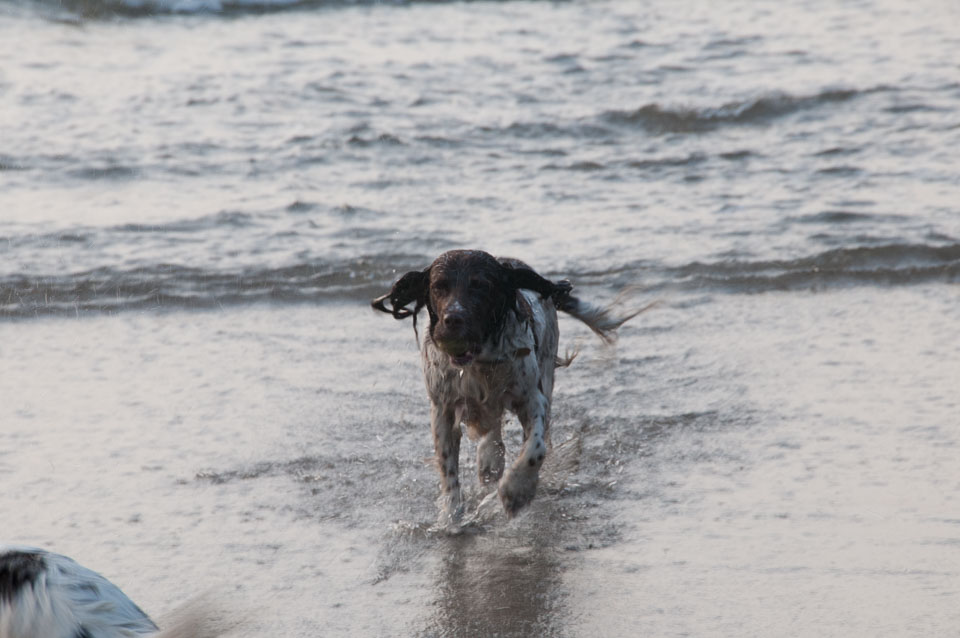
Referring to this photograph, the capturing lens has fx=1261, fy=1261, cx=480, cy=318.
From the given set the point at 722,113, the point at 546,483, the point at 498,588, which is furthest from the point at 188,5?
the point at 498,588

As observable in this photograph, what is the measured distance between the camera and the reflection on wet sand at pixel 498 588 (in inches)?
168

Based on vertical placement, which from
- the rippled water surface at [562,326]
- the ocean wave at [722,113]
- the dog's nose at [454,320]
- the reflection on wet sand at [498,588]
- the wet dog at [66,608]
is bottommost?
the reflection on wet sand at [498,588]

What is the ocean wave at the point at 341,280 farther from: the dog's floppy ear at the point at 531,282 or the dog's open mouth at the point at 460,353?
the dog's open mouth at the point at 460,353

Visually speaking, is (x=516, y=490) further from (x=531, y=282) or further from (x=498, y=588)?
(x=531, y=282)

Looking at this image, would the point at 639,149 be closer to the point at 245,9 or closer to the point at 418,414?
the point at 418,414

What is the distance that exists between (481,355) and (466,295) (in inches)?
11.2

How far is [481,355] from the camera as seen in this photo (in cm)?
507

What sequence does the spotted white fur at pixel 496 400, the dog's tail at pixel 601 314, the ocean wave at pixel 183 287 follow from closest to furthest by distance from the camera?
1. the spotted white fur at pixel 496 400
2. the dog's tail at pixel 601 314
3. the ocean wave at pixel 183 287

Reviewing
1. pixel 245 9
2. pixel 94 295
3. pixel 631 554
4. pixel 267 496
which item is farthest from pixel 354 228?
pixel 245 9

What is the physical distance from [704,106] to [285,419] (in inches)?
331

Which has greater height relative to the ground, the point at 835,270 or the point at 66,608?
the point at 66,608

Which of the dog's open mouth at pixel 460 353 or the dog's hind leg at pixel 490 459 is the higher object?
the dog's open mouth at pixel 460 353

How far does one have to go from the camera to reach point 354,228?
32.5 ft

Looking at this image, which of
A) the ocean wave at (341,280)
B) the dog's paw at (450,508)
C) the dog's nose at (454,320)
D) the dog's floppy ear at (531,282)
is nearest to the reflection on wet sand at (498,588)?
the dog's paw at (450,508)
